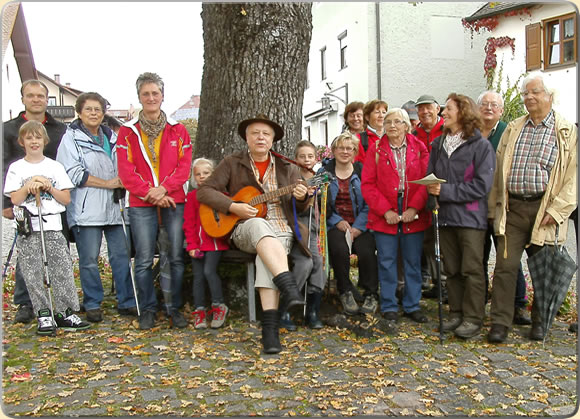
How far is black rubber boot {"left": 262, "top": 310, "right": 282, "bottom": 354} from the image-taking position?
4551mm

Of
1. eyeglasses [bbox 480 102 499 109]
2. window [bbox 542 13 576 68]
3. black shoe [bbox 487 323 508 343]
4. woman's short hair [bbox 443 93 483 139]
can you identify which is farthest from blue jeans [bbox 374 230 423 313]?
window [bbox 542 13 576 68]

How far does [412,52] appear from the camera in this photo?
2231 cm

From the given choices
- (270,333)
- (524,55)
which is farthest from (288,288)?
(524,55)

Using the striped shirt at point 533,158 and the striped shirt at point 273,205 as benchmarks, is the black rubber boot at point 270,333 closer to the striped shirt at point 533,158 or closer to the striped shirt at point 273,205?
the striped shirt at point 273,205

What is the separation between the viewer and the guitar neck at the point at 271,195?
16.7 ft

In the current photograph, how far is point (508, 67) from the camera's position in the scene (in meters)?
20.3

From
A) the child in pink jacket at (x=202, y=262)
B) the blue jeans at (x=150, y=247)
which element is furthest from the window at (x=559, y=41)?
the blue jeans at (x=150, y=247)

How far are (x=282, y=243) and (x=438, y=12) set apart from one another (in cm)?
1992

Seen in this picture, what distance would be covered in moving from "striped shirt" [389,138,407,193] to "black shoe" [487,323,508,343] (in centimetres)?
143

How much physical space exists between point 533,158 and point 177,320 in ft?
11.1

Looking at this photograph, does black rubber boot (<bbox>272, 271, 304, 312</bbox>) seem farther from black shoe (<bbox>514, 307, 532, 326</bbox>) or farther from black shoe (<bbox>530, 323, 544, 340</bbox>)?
black shoe (<bbox>514, 307, 532, 326</bbox>)

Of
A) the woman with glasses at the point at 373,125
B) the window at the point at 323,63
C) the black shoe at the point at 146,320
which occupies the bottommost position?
the black shoe at the point at 146,320

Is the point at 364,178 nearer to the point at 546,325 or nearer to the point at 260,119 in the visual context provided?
the point at 260,119

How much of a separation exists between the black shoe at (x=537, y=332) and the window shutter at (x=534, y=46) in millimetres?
15305
